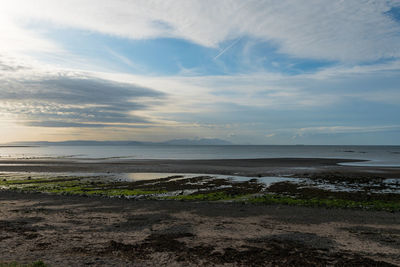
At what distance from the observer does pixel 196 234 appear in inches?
571

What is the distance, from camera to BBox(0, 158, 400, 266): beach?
36.6 feet

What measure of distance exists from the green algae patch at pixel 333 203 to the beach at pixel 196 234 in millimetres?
788

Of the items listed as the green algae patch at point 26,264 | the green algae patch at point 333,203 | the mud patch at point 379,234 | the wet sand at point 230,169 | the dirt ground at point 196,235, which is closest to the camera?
the green algae patch at point 26,264

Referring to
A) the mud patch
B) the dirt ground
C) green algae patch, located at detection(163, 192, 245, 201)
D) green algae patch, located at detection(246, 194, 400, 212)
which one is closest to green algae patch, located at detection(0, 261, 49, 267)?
the dirt ground

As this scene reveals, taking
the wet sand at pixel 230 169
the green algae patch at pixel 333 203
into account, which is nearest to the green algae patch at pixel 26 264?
the green algae patch at pixel 333 203

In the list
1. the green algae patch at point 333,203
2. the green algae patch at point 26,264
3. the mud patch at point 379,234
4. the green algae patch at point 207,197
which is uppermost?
the green algae patch at point 26,264

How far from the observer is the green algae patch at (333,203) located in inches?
843

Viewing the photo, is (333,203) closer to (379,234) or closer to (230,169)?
(379,234)

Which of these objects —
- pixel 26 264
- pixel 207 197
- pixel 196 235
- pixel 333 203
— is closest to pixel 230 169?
pixel 207 197

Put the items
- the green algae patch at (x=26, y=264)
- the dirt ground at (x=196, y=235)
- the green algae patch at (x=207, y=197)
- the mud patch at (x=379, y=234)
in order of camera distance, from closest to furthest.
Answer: the green algae patch at (x=26, y=264), the dirt ground at (x=196, y=235), the mud patch at (x=379, y=234), the green algae patch at (x=207, y=197)

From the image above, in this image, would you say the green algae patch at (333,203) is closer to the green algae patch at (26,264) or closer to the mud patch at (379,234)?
the mud patch at (379,234)

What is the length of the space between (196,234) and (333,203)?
14294mm

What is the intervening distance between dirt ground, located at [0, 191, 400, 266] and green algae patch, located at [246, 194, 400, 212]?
185 centimetres

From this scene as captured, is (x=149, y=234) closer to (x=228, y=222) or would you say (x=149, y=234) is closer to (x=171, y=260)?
(x=171, y=260)
